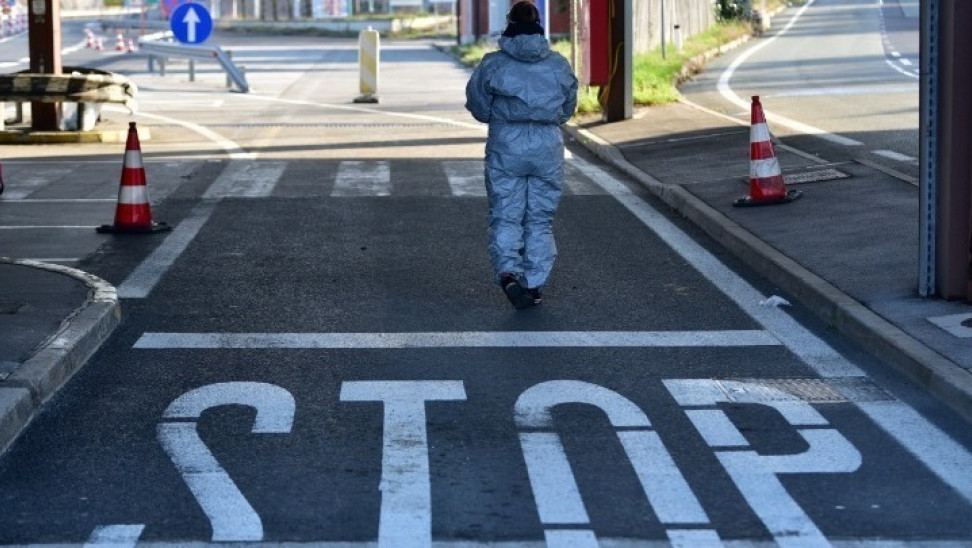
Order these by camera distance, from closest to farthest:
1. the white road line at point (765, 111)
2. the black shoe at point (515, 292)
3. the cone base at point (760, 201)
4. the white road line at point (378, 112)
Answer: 1. the black shoe at point (515, 292)
2. the cone base at point (760, 201)
3. the white road line at point (765, 111)
4. the white road line at point (378, 112)

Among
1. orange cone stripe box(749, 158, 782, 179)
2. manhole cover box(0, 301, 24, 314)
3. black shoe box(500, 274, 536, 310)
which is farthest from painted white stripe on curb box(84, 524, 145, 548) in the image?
orange cone stripe box(749, 158, 782, 179)

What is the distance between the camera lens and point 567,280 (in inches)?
422

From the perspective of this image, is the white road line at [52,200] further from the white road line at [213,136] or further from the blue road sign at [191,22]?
the blue road sign at [191,22]

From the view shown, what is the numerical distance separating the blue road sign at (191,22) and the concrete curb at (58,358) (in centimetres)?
2344

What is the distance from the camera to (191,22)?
32906 mm

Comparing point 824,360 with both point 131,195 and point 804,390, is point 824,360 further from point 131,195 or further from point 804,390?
point 131,195

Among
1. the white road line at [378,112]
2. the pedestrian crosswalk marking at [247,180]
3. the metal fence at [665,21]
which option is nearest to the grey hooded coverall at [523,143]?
the pedestrian crosswalk marking at [247,180]

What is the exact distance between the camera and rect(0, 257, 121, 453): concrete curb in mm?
6863

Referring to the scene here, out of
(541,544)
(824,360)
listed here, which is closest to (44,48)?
(824,360)

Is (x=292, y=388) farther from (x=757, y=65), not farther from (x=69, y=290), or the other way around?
(x=757, y=65)

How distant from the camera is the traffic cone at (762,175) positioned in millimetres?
13117

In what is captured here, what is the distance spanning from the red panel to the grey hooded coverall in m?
12.0

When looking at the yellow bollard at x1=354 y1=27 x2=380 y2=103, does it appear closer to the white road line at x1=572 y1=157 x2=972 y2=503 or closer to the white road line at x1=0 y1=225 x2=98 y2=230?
the white road line at x1=572 y1=157 x2=972 y2=503

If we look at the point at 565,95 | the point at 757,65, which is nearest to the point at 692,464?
the point at 565,95
